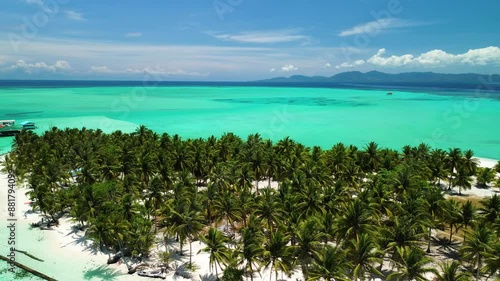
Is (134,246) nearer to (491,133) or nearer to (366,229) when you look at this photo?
(366,229)

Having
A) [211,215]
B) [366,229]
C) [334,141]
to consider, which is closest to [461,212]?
[366,229]

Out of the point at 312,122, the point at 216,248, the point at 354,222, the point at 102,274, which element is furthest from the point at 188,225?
the point at 312,122

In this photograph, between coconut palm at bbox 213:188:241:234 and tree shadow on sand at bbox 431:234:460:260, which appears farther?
Result: tree shadow on sand at bbox 431:234:460:260

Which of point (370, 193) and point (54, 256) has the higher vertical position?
point (370, 193)

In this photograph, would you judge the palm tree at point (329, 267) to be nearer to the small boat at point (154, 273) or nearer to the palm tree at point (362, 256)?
the palm tree at point (362, 256)

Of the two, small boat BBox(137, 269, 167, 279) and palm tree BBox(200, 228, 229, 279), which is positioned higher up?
palm tree BBox(200, 228, 229, 279)

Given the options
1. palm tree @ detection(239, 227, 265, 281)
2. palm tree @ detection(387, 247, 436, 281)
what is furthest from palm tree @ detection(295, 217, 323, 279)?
palm tree @ detection(387, 247, 436, 281)

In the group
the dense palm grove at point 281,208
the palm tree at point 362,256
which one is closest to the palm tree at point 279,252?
the dense palm grove at point 281,208

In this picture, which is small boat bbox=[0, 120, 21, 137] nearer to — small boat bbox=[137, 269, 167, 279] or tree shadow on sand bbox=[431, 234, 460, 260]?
small boat bbox=[137, 269, 167, 279]
